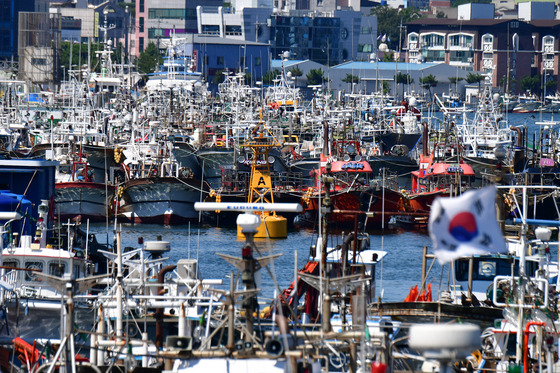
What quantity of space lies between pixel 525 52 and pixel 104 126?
129 metres

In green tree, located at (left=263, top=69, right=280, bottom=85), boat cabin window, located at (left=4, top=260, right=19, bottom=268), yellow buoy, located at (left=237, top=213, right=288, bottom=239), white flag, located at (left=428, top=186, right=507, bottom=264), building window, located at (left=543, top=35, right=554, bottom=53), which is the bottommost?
yellow buoy, located at (left=237, top=213, right=288, bottom=239)

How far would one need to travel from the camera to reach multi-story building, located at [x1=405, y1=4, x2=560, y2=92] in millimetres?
→ 188875

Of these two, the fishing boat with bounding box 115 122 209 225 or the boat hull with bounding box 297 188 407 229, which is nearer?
the boat hull with bounding box 297 188 407 229

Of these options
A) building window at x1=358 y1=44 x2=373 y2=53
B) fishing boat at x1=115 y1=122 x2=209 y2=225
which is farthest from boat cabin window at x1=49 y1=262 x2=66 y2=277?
building window at x1=358 y1=44 x2=373 y2=53

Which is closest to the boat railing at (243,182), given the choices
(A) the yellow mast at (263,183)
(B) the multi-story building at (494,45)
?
(A) the yellow mast at (263,183)

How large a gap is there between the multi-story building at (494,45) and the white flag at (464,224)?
171 m

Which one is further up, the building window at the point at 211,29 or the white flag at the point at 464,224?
the building window at the point at 211,29

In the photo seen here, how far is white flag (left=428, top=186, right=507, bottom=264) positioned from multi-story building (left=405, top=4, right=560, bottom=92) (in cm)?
17118

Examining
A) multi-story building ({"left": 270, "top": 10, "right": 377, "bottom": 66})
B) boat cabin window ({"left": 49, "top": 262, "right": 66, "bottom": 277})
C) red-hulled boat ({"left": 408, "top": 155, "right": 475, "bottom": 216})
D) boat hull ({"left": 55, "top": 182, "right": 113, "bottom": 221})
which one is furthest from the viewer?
multi-story building ({"left": 270, "top": 10, "right": 377, "bottom": 66})

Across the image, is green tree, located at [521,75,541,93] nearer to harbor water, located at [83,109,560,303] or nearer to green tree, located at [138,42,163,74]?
green tree, located at [138,42,163,74]

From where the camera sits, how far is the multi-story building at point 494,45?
188875 millimetres

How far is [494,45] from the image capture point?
620 ft

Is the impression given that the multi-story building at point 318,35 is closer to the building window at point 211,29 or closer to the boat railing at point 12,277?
the building window at point 211,29

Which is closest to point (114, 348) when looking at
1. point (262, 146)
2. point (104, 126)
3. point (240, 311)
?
point (240, 311)
